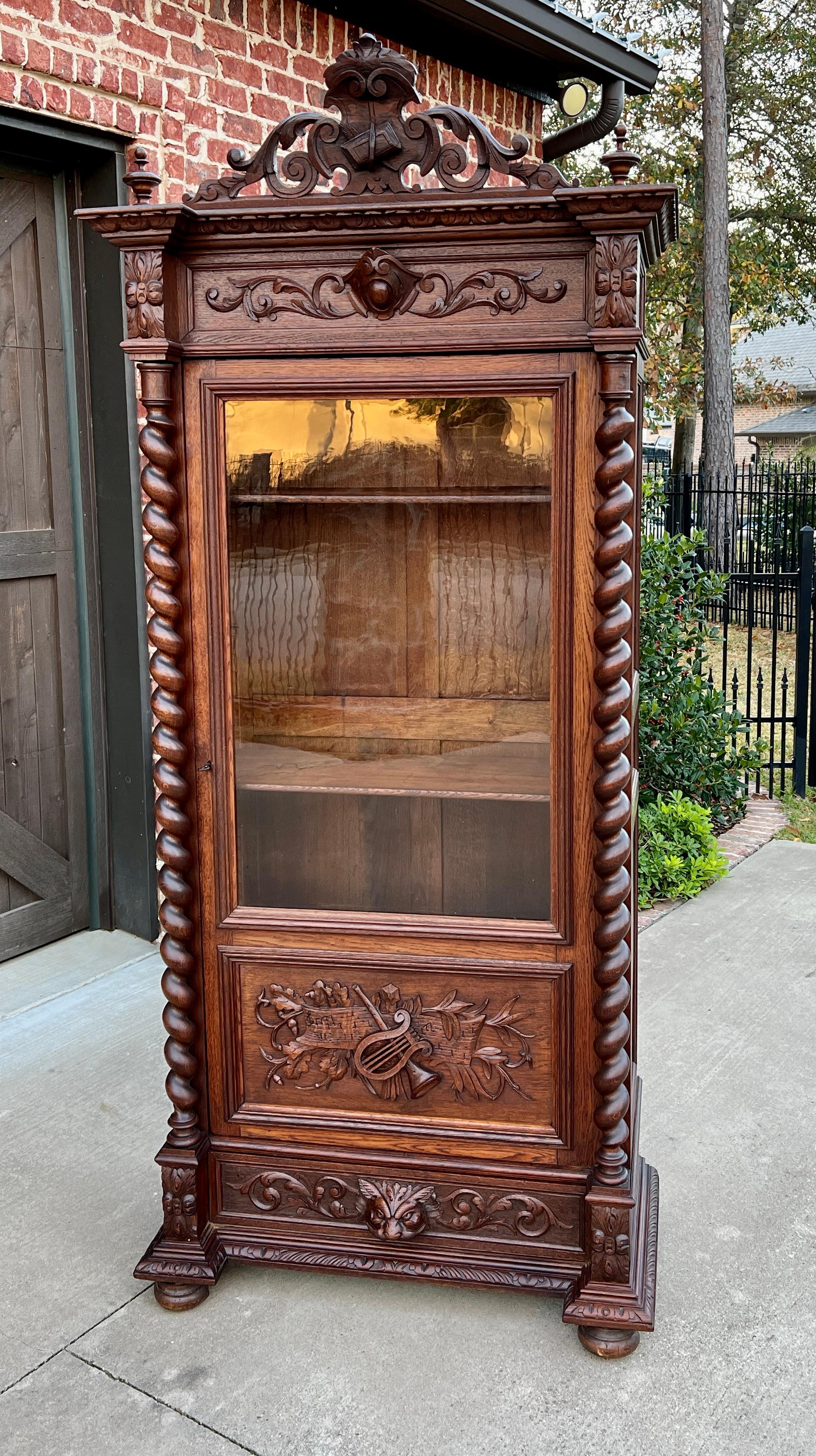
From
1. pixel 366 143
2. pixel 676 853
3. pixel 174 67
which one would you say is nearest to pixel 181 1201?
pixel 366 143

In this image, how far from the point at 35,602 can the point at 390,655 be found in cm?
211

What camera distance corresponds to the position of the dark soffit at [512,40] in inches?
210

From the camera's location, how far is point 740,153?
1873 centimetres

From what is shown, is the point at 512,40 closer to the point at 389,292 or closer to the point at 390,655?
the point at 389,292

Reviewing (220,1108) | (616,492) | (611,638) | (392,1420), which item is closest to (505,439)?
(616,492)

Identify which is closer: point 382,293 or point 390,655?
point 382,293

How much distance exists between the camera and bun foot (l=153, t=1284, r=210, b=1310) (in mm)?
2744

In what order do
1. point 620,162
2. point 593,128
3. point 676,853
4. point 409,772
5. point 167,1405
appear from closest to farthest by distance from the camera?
point 620,162 < point 167,1405 < point 409,772 < point 676,853 < point 593,128

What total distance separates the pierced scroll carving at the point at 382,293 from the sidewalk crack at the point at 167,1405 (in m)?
2.19

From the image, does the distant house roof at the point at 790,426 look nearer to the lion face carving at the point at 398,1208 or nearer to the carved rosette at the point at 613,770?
the carved rosette at the point at 613,770

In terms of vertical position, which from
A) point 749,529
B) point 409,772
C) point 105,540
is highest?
point 749,529

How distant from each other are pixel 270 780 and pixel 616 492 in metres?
1.02

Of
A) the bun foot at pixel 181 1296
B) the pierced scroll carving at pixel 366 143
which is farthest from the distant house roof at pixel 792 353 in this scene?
the bun foot at pixel 181 1296

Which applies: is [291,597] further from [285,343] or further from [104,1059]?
[104,1059]
